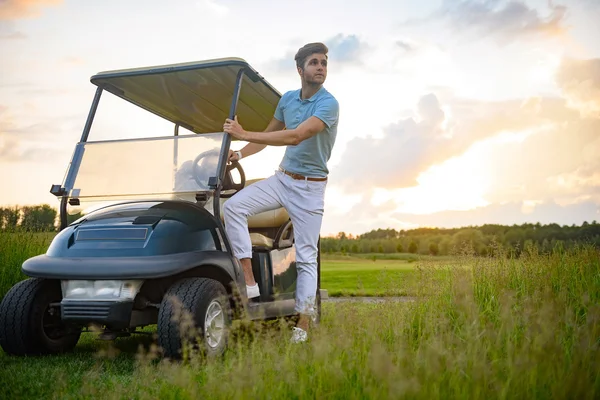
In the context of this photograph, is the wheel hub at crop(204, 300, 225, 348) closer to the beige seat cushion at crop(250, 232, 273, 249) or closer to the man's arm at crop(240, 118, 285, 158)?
the beige seat cushion at crop(250, 232, 273, 249)

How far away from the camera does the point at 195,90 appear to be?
208 inches

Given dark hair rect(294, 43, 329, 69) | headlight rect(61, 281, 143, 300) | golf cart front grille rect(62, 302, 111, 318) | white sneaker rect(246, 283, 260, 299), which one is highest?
dark hair rect(294, 43, 329, 69)

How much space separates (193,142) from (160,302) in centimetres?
122

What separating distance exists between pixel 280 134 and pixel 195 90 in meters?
1.01

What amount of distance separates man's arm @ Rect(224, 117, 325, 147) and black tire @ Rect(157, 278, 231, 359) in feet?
3.51

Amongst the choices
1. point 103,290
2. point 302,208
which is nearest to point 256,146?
point 302,208

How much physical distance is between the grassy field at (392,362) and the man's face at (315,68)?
160cm

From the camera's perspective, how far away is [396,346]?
3633 millimetres

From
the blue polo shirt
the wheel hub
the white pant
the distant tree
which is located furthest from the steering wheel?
the distant tree

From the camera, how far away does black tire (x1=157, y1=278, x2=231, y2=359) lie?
3896 mm

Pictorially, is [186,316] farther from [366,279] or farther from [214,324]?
[366,279]

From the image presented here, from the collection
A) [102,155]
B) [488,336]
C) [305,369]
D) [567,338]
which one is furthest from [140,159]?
[567,338]

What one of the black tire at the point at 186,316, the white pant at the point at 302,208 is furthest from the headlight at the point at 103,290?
the white pant at the point at 302,208

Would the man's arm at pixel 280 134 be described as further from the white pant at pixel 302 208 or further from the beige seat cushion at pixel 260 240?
the beige seat cushion at pixel 260 240
